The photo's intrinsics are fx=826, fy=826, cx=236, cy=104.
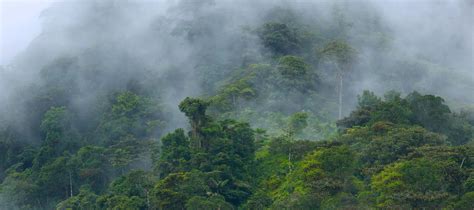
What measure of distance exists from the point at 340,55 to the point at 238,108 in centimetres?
648

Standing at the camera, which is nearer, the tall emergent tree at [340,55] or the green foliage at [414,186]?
the green foliage at [414,186]

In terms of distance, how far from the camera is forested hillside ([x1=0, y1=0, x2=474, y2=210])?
33594 millimetres

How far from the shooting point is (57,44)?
56.4 meters

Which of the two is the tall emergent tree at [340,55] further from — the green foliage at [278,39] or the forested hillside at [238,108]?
the green foliage at [278,39]

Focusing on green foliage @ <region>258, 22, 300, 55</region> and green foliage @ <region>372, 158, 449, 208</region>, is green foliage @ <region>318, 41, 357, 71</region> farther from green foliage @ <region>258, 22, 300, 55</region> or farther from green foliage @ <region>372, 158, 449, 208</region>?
green foliage @ <region>372, 158, 449, 208</region>

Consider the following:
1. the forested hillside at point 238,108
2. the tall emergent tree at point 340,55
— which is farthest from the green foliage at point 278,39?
the tall emergent tree at point 340,55

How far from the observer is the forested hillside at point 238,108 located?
3359 cm

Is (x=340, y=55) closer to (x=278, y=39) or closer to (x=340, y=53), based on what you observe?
(x=340, y=53)

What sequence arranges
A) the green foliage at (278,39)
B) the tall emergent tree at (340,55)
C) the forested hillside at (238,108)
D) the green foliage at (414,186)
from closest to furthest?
the green foliage at (414,186) → the forested hillside at (238,108) → the tall emergent tree at (340,55) → the green foliage at (278,39)

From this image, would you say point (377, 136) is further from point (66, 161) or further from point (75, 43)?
point (75, 43)

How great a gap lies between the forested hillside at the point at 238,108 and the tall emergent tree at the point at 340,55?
0.12m

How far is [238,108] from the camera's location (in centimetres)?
4600

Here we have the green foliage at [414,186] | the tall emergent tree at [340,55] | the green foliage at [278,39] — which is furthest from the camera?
the green foliage at [278,39]

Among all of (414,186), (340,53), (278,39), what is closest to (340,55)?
(340,53)
